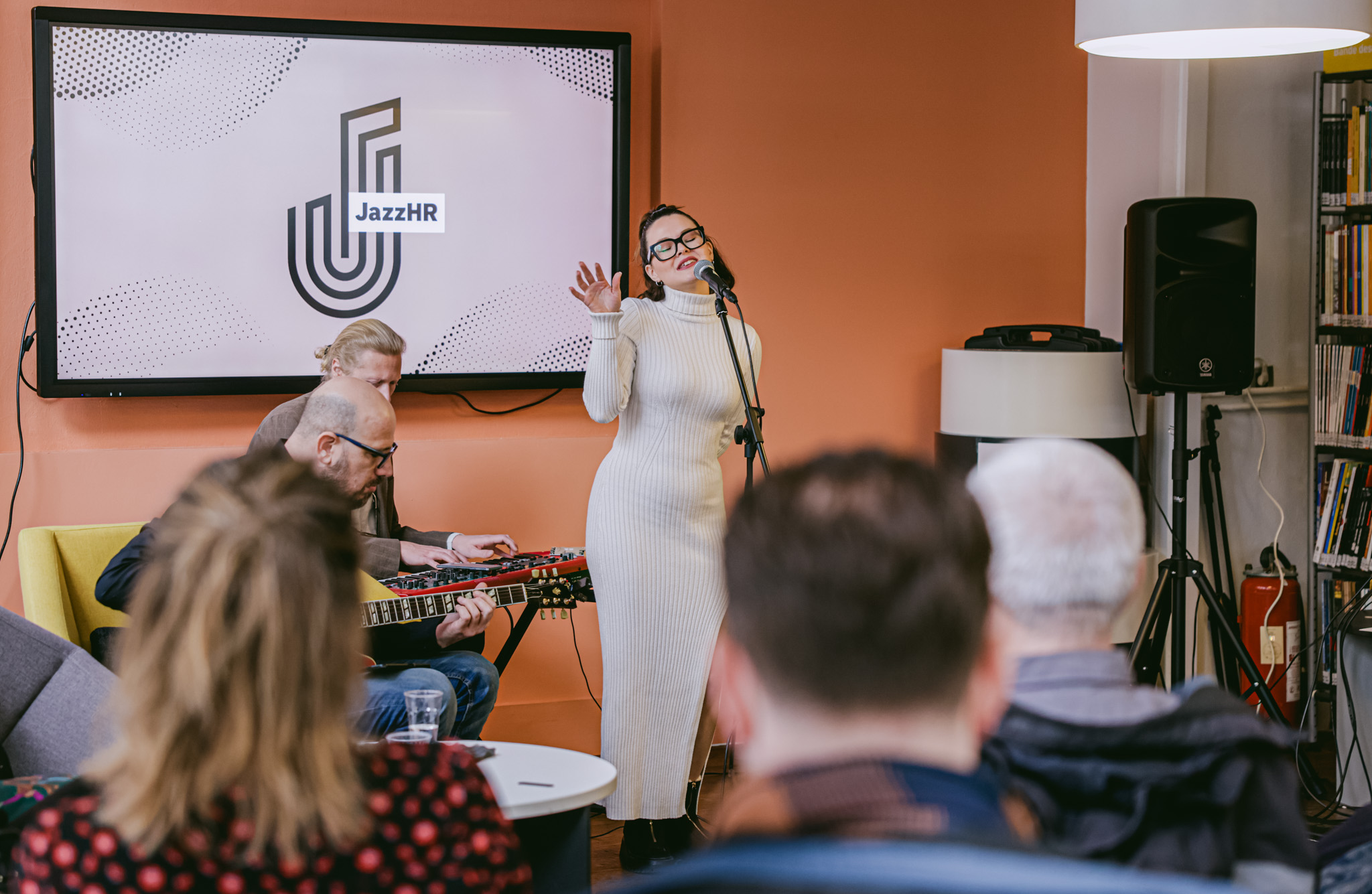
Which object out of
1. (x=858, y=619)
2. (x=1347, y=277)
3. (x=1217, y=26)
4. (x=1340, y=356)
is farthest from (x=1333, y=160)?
(x=858, y=619)

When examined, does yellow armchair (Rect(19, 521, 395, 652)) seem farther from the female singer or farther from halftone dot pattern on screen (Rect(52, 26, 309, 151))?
halftone dot pattern on screen (Rect(52, 26, 309, 151))

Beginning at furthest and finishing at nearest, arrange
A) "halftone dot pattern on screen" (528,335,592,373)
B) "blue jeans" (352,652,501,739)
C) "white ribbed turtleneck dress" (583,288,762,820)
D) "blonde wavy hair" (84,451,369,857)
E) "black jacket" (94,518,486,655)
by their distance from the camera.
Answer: "halftone dot pattern on screen" (528,335,592,373) < "white ribbed turtleneck dress" (583,288,762,820) < "blue jeans" (352,652,501,739) < "black jacket" (94,518,486,655) < "blonde wavy hair" (84,451,369,857)

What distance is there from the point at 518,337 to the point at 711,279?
112 centimetres

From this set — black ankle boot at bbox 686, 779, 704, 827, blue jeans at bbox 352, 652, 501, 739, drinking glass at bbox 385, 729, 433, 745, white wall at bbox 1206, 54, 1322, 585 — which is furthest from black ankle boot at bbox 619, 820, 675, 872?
white wall at bbox 1206, 54, 1322, 585

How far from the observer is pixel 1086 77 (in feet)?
14.2

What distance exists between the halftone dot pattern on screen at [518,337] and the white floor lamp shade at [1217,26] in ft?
5.88

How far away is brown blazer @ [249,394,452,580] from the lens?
122 inches

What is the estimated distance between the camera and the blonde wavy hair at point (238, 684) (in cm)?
103

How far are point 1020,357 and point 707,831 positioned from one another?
1705mm

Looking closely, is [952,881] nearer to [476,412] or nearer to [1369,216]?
[476,412]

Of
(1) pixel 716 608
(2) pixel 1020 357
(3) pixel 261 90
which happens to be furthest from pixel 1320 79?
(3) pixel 261 90

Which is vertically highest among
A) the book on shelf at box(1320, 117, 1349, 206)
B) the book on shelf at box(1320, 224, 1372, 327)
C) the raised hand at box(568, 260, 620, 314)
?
the book on shelf at box(1320, 117, 1349, 206)

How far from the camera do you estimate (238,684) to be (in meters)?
1.04

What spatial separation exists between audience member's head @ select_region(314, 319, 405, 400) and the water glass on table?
4.94 ft
